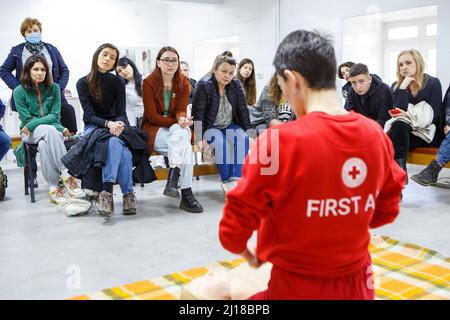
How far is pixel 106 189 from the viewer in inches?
148

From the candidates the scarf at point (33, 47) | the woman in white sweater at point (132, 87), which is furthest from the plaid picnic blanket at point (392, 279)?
the scarf at point (33, 47)

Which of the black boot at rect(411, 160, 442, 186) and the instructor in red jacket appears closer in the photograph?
the instructor in red jacket

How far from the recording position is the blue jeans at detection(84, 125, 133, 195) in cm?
374

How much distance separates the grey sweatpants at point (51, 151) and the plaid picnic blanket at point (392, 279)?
219 cm

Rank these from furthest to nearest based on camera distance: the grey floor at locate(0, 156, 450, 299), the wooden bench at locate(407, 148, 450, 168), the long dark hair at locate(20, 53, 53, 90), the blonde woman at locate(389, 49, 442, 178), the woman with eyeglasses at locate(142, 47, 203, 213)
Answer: the long dark hair at locate(20, 53, 53, 90) < the blonde woman at locate(389, 49, 442, 178) < the wooden bench at locate(407, 148, 450, 168) < the woman with eyeglasses at locate(142, 47, 203, 213) < the grey floor at locate(0, 156, 450, 299)

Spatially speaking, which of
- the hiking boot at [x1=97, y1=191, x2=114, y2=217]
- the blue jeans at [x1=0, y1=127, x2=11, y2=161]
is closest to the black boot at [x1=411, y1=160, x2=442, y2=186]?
the hiking boot at [x1=97, y1=191, x2=114, y2=217]

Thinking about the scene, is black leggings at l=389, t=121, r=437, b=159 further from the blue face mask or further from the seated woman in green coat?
the blue face mask

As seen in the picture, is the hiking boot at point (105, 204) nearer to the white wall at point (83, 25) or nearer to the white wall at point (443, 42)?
the white wall at point (443, 42)

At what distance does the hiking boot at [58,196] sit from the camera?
4.28 m

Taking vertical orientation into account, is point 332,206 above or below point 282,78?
below

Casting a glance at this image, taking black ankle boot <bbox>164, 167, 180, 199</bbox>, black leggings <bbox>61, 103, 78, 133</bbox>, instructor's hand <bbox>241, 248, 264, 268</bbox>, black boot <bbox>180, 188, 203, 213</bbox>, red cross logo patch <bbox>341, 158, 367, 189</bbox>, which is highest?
black leggings <bbox>61, 103, 78, 133</bbox>

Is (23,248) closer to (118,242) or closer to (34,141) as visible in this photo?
(118,242)
